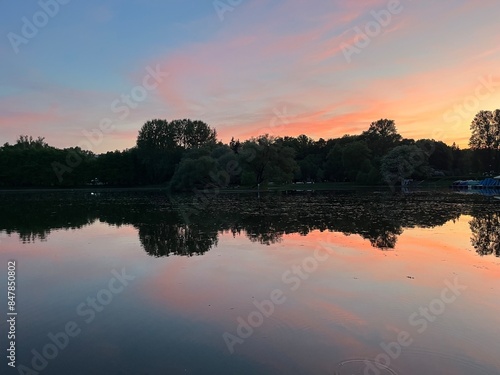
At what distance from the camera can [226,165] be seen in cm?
6250

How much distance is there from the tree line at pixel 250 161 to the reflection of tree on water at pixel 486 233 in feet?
129

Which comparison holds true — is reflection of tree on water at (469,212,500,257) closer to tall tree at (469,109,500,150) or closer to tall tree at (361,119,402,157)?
tall tree at (361,119,402,157)

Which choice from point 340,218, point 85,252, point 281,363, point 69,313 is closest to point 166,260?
point 85,252

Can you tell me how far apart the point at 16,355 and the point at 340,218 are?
17832mm

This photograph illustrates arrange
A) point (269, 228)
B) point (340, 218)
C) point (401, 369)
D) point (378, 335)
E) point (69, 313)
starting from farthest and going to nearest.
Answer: point (340, 218)
point (269, 228)
point (69, 313)
point (378, 335)
point (401, 369)

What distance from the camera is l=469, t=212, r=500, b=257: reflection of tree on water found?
12820mm

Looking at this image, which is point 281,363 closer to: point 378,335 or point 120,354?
point 378,335

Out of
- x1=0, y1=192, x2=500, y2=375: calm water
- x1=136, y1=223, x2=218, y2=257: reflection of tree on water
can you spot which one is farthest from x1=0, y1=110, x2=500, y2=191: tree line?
x1=0, y1=192, x2=500, y2=375: calm water

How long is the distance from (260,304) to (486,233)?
39.8 ft

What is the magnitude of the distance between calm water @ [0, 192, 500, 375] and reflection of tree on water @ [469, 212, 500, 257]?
0.12 m

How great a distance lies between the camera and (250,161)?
5884 centimetres

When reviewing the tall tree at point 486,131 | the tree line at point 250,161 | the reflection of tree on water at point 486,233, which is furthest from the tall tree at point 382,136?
the reflection of tree on water at point 486,233

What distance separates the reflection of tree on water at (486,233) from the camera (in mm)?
12820

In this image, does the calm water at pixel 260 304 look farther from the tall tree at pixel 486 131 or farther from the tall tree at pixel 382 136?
the tall tree at pixel 486 131
